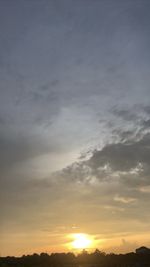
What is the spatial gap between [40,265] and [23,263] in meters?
6.40

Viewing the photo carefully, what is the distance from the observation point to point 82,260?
103 m

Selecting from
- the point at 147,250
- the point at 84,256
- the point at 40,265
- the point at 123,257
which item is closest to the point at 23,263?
the point at 40,265

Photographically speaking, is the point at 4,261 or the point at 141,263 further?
the point at 4,261

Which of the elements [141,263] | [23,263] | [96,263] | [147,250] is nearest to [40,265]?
[23,263]

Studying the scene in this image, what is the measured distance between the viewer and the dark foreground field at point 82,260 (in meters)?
95.9

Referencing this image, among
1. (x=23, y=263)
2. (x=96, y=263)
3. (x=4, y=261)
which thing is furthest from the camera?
(x=4, y=261)

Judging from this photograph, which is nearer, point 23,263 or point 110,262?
point 110,262

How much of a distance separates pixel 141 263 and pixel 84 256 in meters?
17.7

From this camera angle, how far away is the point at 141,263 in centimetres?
9612

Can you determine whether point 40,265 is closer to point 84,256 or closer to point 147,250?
point 84,256

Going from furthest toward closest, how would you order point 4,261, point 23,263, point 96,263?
point 4,261, point 23,263, point 96,263

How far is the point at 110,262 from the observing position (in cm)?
9612

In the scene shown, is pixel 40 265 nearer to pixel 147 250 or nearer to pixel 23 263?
pixel 23 263

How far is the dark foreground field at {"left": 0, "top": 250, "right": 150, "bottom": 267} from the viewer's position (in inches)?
3777
